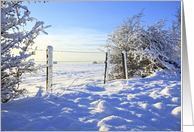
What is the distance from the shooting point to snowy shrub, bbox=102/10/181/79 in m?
6.24

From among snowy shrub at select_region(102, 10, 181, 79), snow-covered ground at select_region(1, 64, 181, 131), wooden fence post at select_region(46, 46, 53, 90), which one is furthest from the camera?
snowy shrub at select_region(102, 10, 181, 79)

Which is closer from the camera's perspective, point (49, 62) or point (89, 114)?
point (89, 114)

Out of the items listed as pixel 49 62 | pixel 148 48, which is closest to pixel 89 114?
pixel 49 62

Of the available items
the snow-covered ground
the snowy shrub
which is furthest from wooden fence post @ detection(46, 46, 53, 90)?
the snowy shrub

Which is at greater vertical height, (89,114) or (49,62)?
(49,62)

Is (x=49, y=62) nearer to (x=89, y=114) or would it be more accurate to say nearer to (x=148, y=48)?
(x=89, y=114)

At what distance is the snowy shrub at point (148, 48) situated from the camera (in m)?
6.24

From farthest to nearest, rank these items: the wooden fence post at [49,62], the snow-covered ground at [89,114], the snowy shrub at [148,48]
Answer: the snowy shrub at [148,48], the wooden fence post at [49,62], the snow-covered ground at [89,114]

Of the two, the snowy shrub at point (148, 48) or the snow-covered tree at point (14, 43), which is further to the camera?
the snowy shrub at point (148, 48)

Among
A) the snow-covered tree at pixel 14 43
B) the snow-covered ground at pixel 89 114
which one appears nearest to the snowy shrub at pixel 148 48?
the snow-covered ground at pixel 89 114

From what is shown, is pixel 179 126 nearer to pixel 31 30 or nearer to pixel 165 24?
pixel 31 30

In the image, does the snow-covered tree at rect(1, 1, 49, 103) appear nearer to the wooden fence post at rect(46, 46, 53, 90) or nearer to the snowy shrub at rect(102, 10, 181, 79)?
the wooden fence post at rect(46, 46, 53, 90)

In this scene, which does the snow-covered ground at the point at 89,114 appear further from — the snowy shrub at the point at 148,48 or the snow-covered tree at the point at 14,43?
the snowy shrub at the point at 148,48

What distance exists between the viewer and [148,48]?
6637 mm
